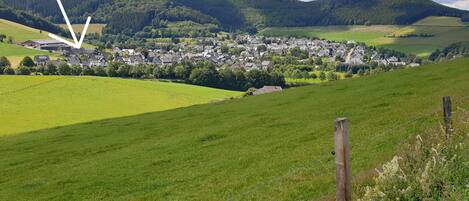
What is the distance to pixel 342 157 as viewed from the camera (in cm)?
1070

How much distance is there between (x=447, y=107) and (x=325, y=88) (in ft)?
138

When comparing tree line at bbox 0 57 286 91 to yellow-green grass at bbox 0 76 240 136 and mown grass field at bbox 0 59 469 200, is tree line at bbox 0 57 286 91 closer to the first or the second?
yellow-green grass at bbox 0 76 240 136

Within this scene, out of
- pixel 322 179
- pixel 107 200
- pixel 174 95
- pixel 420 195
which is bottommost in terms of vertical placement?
pixel 174 95

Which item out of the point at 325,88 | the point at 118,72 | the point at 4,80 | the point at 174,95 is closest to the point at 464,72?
the point at 325,88

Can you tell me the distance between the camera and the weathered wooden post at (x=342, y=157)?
1042 centimetres

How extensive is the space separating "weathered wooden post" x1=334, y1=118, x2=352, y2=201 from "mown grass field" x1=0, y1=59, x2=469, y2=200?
13.4ft

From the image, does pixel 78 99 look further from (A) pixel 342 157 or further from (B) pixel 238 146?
(A) pixel 342 157

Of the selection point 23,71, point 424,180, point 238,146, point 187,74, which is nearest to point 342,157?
point 424,180

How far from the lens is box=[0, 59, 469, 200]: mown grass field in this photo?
69.4 feet

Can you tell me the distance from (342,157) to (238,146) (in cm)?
2171

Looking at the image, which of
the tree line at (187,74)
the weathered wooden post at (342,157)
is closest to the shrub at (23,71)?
the tree line at (187,74)

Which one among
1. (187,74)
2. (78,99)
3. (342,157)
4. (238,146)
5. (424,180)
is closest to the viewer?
(342,157)

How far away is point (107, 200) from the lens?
23953mm

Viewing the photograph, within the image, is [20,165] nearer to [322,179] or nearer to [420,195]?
[322,179]
